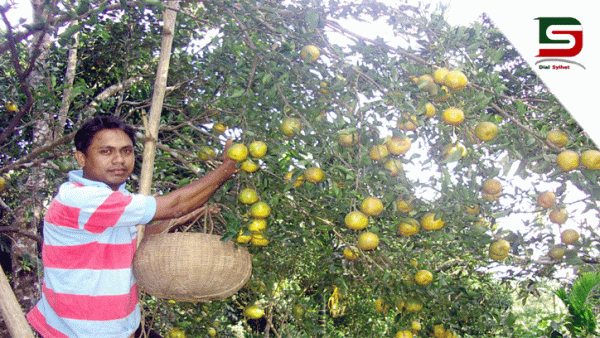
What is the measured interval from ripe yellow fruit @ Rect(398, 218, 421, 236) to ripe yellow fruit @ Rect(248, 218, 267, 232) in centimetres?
69

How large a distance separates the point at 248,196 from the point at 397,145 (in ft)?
2.40

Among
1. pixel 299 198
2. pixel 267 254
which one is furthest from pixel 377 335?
pixel 299 198

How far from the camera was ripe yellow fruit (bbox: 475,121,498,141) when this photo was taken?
→ 189 cm

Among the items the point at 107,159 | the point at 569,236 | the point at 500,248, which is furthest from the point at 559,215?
the point at 107,159

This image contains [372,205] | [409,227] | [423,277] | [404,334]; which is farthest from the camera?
[404,334]

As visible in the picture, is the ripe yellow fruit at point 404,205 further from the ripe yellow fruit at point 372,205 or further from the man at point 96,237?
the man at point 96,237

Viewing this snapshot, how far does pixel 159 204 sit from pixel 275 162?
24.8 inches

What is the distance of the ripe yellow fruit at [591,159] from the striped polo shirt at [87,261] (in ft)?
5.76

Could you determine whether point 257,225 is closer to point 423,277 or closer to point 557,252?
point 423,277

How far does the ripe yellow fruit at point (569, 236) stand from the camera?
2295mm

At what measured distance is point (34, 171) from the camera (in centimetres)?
371

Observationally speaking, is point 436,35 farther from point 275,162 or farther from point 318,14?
point 275,162

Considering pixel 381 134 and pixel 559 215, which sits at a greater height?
pixel 381 134

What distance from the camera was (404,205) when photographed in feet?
7.34
